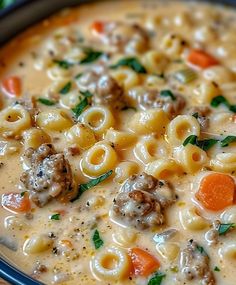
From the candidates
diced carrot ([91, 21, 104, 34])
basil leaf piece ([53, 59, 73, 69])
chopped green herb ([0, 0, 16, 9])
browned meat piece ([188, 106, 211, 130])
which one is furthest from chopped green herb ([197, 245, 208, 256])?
chopped green herb ([0, 0, 16, 9])

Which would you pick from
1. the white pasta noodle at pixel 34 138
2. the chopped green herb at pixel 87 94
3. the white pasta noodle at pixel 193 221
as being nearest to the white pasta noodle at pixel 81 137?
the white pasta noodle at pixel 34 138

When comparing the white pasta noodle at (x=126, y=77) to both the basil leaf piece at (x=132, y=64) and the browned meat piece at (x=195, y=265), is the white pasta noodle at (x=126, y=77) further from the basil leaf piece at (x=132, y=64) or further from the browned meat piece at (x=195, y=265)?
the browned meat piece at (x=195, y=265)

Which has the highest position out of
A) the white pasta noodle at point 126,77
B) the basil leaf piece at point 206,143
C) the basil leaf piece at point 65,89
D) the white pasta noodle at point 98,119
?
the basil leaf piece at point 65,89

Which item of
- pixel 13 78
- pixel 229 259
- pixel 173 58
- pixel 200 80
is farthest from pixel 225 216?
pixel 13 78

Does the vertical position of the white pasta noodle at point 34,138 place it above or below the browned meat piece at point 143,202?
above

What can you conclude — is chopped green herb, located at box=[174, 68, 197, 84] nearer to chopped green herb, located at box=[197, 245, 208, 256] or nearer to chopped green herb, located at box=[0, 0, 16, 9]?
chopped green herb, located at box=[197, 245, 208, 256]

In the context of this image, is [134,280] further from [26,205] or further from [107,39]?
[107,39]
